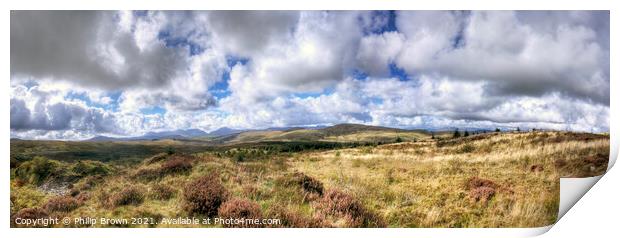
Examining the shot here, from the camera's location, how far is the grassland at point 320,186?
11.3 meters

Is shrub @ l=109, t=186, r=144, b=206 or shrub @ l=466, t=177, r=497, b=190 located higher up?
shrub @ l=466, t=177, r=497, b=190

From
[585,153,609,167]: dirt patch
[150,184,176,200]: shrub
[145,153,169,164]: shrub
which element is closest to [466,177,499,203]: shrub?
[585,153,609,167]: dirt patch

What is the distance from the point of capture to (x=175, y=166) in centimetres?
1370

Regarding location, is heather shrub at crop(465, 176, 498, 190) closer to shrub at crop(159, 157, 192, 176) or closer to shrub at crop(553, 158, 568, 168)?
shrub at crop(553, 158, 568, 168)

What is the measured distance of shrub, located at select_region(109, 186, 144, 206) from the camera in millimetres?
11773

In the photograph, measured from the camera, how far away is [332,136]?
16.5 meters

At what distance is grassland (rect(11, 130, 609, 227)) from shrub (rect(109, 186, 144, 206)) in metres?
0.03

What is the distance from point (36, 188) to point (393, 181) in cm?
1142

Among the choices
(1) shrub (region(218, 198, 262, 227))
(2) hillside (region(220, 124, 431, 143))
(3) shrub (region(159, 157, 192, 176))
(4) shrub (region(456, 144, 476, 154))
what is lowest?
(1) shrub (region(218, 198, 262, 227))

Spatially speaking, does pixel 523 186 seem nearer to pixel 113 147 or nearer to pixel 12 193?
pixel 113 147

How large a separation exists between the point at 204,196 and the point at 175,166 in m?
2.70

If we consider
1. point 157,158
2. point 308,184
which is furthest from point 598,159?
point 157,158

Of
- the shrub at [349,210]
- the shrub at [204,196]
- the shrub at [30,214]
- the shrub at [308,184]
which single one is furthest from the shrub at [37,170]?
the shrub at [349,210]
